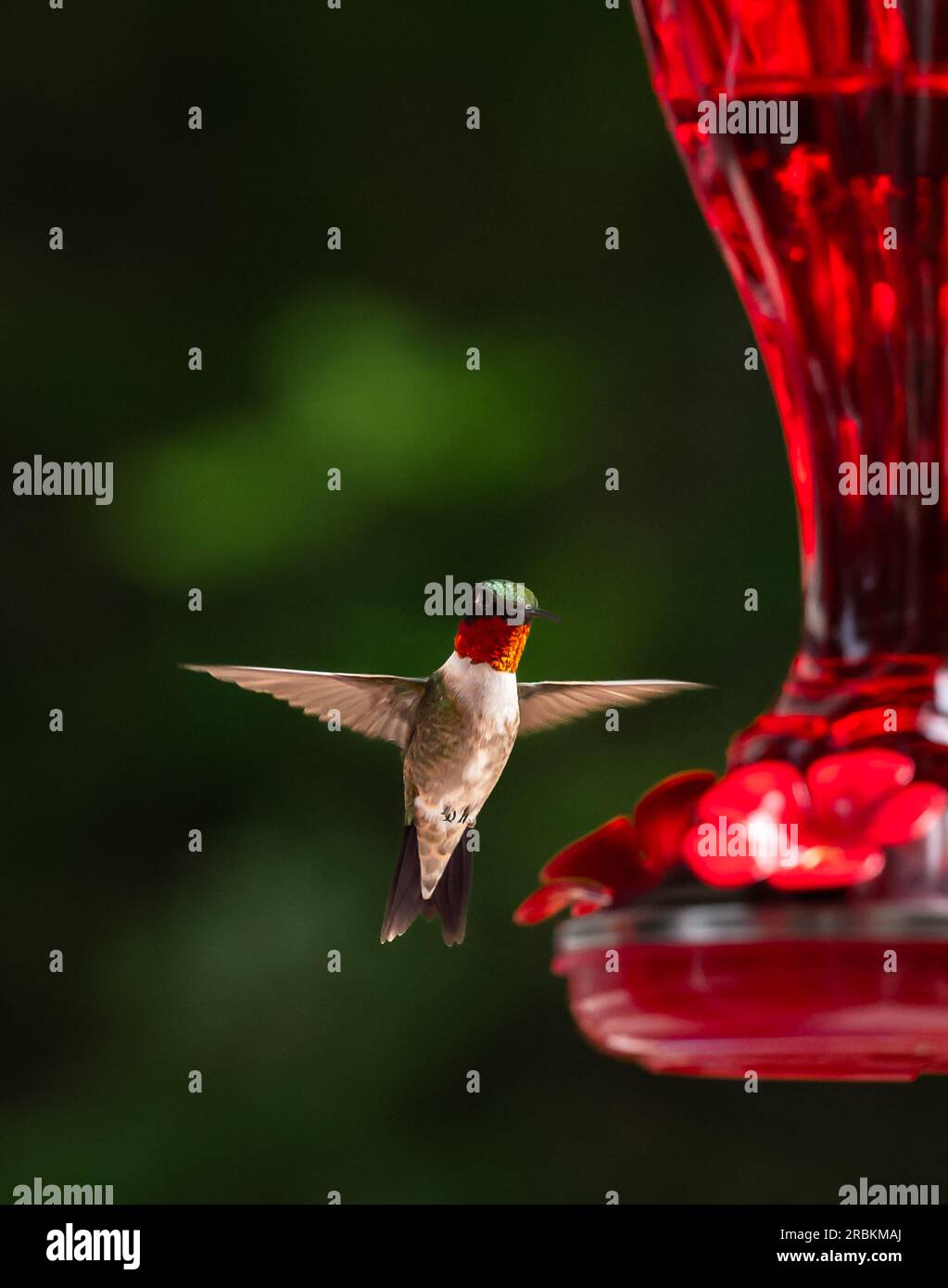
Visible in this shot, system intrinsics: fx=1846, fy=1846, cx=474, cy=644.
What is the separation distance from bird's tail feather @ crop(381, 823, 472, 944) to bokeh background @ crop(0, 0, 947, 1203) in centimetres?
140

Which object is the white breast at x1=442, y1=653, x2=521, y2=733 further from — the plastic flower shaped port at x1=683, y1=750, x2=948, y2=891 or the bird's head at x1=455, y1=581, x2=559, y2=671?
the plastic flower shaped port at x1=683, y1=750, x2=948, y2=891

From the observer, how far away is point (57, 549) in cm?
359

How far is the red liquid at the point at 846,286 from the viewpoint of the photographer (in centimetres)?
106

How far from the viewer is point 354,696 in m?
1.75

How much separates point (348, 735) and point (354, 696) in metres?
1.74

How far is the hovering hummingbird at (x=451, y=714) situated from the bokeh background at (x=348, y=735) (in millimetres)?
1424

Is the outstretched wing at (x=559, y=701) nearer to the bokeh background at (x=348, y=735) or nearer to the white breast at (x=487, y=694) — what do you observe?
the white breast at (x=487, y=694)

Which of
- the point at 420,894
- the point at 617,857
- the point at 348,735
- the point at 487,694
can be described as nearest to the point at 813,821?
the point at 617,857

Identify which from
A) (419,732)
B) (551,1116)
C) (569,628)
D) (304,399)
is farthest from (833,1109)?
(419,732)

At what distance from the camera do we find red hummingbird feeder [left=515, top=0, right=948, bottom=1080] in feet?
3.10

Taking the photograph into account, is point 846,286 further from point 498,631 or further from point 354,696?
point 354,696

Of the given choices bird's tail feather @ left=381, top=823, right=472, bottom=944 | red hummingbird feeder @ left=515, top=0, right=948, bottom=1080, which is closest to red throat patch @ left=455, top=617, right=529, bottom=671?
bird's tail feather @ left=381, top=823, right=472, bottom=944
